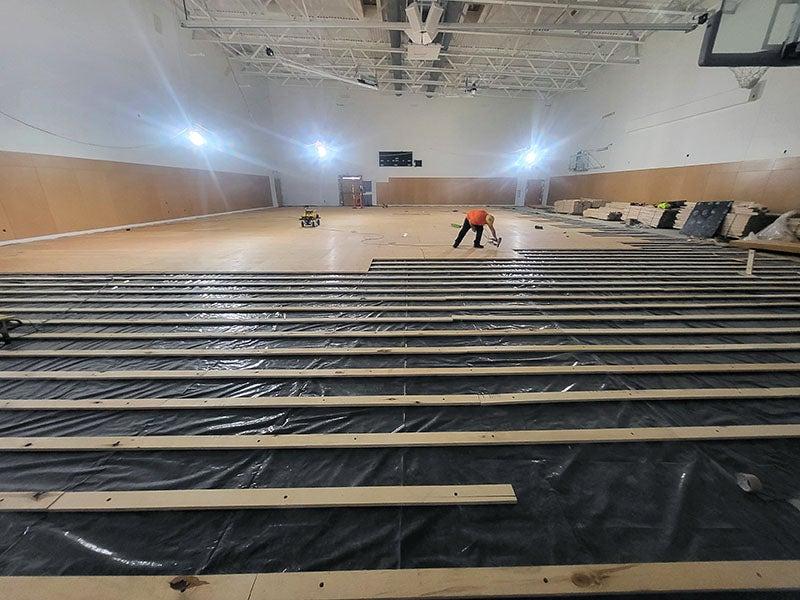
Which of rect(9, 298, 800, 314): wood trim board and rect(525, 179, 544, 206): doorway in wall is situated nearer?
rect(9, 298, 800, 314): wood trim board

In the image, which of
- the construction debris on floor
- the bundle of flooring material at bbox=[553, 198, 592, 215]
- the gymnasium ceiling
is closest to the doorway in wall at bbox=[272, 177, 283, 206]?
the gymnasium ceiling

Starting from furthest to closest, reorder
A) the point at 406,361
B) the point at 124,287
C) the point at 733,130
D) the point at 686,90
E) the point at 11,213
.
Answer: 1. the point at 686,90
2. the point at 733,130
3. the point at 11,213
4. the point at 124,287
5. the point at 406,361

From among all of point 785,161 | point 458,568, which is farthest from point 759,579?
point 785,161

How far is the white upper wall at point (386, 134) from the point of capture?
1560cm

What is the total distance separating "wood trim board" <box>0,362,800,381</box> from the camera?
6.12ft

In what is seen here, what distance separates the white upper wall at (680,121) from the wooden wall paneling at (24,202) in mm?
13779

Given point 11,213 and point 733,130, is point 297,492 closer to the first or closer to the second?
point 11,213

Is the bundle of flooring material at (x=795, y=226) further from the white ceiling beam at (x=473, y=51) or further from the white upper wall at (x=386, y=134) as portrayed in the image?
the white upper wall at (x=386, y=134)

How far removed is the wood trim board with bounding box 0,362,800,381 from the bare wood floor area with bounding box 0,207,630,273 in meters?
2.28

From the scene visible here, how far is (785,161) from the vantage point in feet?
19.9

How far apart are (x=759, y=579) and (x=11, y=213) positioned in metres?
9.29

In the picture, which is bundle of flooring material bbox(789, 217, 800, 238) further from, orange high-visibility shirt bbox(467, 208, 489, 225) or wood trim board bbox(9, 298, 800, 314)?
orange high-visibility shirt bbox(467, 208, 489, 225)

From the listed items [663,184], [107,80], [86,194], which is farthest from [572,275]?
[107,80]

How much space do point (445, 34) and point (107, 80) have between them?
8460mm
